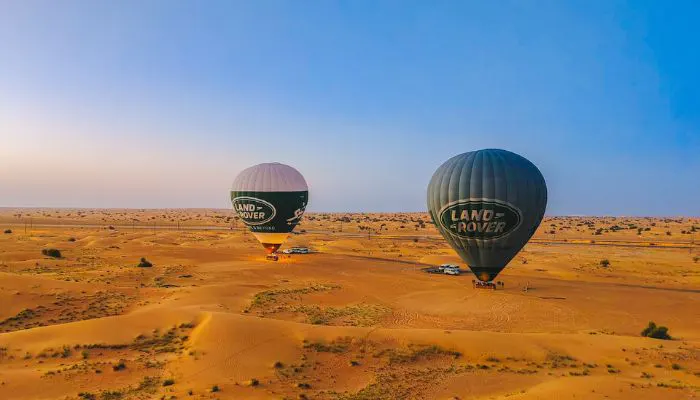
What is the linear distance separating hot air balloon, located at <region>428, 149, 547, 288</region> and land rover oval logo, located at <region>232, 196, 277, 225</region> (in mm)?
22747

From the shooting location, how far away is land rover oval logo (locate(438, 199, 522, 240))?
3394cm

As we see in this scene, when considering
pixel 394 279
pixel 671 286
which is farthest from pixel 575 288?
pixel 394 279

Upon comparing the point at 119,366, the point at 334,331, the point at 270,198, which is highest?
the point at 270,198

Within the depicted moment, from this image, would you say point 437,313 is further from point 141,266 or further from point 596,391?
point 141,266

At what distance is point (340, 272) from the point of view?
2030 inches

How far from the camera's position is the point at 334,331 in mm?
25203

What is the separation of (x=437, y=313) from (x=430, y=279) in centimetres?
1399

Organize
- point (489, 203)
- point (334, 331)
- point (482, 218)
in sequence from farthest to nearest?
point (482, 218) → point (489, 203) → point (334, 331)

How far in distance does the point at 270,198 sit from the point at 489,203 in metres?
26.9

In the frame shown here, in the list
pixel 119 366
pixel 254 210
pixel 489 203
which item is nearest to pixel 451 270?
pixel 489 203

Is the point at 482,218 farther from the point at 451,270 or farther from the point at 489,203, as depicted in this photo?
the point at 451,270

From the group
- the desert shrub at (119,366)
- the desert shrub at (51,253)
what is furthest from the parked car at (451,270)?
the desert shrub at (51,253)

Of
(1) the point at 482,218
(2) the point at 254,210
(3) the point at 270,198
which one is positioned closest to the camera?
(1) the point at 482,218

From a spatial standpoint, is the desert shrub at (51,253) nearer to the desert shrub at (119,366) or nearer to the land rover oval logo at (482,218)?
the desert shrub at (119,366)
